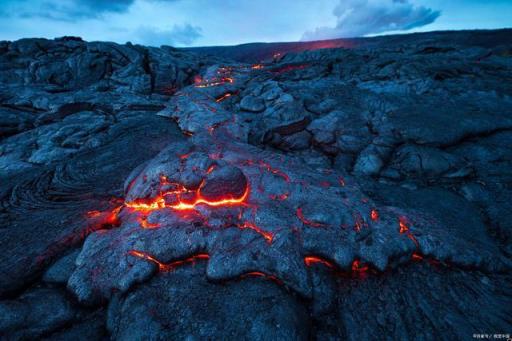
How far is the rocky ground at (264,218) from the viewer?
3447 mm

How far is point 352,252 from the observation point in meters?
4.12

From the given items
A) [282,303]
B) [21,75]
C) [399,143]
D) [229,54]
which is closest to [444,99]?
[399,143]

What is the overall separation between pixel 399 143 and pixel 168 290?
8719 millimetres

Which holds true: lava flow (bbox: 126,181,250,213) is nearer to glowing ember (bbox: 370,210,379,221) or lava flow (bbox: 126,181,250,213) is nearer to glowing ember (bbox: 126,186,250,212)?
glowing ember (bbox: 126,186,250,212)

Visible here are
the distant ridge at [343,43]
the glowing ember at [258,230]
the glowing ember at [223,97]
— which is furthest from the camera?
the distant ridge at [343,43]

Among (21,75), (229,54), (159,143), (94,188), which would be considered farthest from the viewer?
(229,54)

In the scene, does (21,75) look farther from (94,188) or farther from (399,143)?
(399,143)

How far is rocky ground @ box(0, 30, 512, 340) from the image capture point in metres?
3.45

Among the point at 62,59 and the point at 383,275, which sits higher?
the point at 62,59

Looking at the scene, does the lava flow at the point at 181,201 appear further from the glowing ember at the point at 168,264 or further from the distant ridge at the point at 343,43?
the distant ridge at the point at 343,43

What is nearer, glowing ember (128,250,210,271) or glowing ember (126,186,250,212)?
glowing ember (128,250,210,271)

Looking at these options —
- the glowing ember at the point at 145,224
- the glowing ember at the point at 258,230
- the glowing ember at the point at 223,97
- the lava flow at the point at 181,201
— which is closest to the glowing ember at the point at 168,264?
the glowing ember at the point at 145,224

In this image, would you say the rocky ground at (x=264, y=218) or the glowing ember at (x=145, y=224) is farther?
the glowing ember at (x=145, y=224)

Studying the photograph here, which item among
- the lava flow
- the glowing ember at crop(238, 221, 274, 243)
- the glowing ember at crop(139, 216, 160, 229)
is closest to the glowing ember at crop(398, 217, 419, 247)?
the glowing ember at crop(238, 221, 274, 243)
